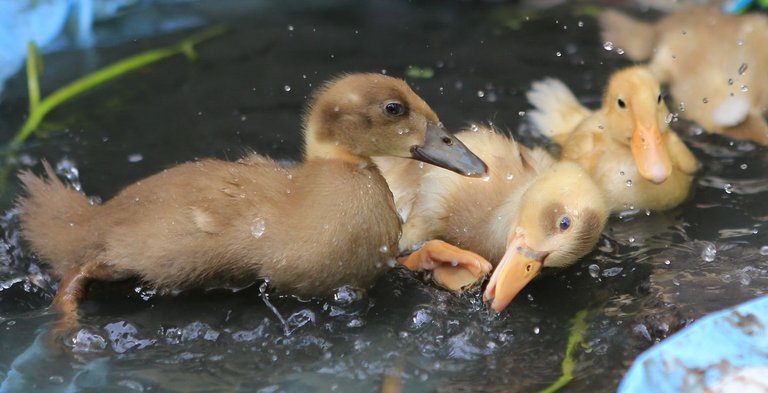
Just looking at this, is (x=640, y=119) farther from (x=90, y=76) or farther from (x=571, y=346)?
(x=90, y=76)

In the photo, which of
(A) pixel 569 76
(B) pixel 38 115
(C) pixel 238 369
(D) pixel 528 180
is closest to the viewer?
(C) pixel 238 369

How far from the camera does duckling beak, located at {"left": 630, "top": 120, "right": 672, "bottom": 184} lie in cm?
313

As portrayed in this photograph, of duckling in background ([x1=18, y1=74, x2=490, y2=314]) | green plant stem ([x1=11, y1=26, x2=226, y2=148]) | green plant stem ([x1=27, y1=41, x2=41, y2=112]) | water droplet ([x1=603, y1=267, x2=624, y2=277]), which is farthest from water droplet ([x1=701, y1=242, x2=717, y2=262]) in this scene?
green plant stem ([x1=27, y1=41, x2=41, y2=112])

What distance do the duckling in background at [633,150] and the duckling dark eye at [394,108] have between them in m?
0.80

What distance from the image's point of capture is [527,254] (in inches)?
109

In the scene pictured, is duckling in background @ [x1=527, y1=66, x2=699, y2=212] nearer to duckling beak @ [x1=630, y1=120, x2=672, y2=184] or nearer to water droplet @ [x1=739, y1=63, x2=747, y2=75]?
duckling beak @ [x1=630, y1=120, x2=672, y2=184]

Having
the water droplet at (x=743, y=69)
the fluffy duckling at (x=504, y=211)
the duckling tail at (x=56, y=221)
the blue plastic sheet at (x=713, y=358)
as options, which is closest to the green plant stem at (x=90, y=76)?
the duckling tail at (x=56, y=221)

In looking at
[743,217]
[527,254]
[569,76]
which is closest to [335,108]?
[527,254]

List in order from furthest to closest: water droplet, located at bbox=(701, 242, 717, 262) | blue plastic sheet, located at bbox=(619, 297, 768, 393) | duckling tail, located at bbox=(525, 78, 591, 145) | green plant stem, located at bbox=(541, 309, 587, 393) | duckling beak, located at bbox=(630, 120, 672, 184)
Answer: duckling tail, located at bbox=(525, 78, 591, 145), duckling beak, located at bbox=(630, 120, 672, 184), water droplet, located at bbox=(701, 242, 717, 262), green plant stem, located at bbox=(541, 309, 587, 393), blue plastic sheet, located at bbox=(619, 297, 768, 393)

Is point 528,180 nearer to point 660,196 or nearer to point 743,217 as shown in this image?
point 660,196

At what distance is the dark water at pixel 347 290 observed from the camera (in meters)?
2.51

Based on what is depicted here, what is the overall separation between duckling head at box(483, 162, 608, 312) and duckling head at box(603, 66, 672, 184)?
350 mm

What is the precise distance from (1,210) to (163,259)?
779 mm

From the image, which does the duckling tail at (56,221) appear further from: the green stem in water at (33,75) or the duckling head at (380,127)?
the green stem in water at (33,75)
